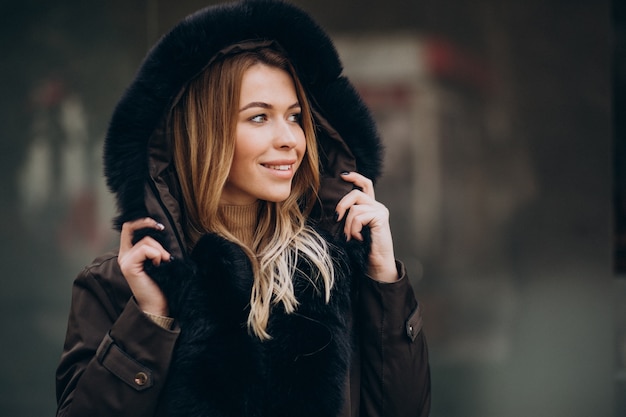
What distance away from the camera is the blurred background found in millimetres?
4605

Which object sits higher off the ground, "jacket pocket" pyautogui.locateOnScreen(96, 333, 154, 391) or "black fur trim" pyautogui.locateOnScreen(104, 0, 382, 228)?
"black fur trim" pyautogui.locateOnScreen(104, 0, 382, 228)

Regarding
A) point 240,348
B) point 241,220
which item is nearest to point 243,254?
point 241,220

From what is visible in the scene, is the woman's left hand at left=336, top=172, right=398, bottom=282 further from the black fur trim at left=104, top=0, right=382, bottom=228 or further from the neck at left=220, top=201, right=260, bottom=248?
the black fur trim at left=104, top=0, right=382, bottom=228

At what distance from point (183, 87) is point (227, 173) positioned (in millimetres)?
330

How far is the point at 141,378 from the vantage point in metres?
2.11

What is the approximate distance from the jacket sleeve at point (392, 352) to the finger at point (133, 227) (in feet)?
2.35

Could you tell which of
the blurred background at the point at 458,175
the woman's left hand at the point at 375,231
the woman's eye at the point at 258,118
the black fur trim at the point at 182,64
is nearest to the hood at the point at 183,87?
the black fur trim at the point at 182,64

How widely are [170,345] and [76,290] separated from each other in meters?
0.43

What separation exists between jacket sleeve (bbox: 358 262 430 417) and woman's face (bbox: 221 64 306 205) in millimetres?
462

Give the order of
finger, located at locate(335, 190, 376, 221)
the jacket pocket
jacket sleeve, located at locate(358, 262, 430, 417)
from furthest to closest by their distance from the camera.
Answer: finger, located at locate(335, 190, 376, 221) → jacket sleeve, located at locate(358, 262, 430, 417) → the jacket pocket

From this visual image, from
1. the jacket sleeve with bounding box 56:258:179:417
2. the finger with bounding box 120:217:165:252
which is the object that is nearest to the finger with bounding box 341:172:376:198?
the finger with bounding box 120:217:165:252

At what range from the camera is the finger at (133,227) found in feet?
7.32

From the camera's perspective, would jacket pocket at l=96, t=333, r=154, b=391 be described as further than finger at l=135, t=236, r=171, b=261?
No

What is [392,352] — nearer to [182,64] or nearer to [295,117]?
[295,117]
